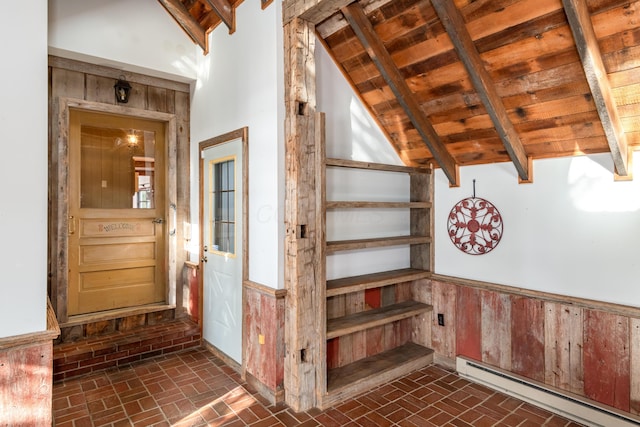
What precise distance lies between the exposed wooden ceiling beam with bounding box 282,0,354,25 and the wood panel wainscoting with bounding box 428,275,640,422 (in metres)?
2.47

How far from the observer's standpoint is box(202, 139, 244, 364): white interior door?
3.30m

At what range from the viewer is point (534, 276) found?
292 centimetres

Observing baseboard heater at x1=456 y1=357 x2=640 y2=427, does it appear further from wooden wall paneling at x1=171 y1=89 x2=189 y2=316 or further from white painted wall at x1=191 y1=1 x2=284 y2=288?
wooden wall paneling at x1=171 y1=89 x2=189 y2=316

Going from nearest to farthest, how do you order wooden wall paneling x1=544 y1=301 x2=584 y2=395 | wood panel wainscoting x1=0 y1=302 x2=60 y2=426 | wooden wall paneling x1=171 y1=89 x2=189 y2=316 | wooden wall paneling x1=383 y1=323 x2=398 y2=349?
wood panel wainscoting x1=0 y1=302 x2=60 y2=426
wooden wall paneling x1=544 y1=301 x2=584 y2=395
wooden wall paneling x1=383 y1=323 x2=398 y2=349
wooden wall paneling x1=171 y1=89 x2=189 y2=316

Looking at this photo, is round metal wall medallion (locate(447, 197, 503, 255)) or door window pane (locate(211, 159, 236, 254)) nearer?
round metal wall medallion (locate(447, 197, 503, 255))

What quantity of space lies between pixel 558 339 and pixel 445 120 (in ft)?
6.17

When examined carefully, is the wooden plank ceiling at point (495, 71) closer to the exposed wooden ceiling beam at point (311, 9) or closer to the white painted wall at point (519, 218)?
the exposed wooden ceiling beam at point (311, 9)

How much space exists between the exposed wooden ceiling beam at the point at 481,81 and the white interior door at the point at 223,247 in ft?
6.21

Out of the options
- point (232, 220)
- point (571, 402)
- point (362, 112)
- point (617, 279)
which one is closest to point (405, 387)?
point (571, 402)

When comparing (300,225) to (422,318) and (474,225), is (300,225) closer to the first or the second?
(474,225)

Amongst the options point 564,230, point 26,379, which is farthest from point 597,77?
point 26,379

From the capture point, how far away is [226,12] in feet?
10.9

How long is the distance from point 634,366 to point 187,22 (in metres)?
4.74

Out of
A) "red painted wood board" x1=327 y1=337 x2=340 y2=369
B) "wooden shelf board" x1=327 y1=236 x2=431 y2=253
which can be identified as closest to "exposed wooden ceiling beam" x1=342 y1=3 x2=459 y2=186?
"wooden shelf board" x1=327 y1=236 x2=431 y2=253
